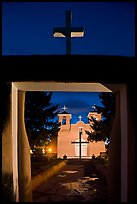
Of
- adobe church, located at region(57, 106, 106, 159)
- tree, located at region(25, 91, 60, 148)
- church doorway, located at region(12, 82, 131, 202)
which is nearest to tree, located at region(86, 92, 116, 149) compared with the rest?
tree, located at region(25, 91, 60, 148)

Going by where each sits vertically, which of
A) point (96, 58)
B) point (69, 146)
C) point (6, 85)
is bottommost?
point (69, 146)

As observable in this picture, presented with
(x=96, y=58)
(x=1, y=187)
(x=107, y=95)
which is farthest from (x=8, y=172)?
(x=107, y=95)

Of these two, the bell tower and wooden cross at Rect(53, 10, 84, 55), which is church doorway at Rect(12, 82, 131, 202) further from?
the bell tower

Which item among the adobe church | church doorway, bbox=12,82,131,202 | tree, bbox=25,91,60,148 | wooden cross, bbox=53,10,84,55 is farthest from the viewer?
the adobe church

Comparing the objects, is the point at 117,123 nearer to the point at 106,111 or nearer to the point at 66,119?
the point at 106,111

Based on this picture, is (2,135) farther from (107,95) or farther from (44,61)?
(107,95)

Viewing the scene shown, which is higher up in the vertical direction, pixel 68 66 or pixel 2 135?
pixel 68 66

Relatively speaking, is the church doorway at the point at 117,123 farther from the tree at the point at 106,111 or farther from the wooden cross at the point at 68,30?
the tree at the point at 106,111

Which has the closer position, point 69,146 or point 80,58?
point 80,58

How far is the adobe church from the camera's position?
48.2m

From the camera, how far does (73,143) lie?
4794 centimetres

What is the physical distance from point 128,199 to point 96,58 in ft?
8.68

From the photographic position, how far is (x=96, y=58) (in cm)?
639

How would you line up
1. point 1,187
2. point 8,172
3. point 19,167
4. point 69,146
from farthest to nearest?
point 69,146
point 19,167
point 8,172
point 1,187
